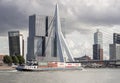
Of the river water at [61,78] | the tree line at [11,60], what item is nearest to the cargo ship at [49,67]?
the tree line at [11,60]

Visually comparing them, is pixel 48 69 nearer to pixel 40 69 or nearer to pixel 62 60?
pixel 40 69

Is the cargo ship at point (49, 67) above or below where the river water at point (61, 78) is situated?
below

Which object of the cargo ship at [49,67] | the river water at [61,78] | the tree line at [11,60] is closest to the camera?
the river water at [61,78]

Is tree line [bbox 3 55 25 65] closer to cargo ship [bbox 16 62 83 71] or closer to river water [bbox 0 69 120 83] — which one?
cargo ship [bbox 16 62 83 71]

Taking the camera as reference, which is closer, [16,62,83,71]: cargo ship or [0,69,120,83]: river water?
[0,69,120,83]: river water

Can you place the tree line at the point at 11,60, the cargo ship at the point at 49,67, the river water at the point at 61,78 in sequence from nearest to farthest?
1. the river water at the point at 61,78
2. the cargo ship at the point at 49,67
3. the tree line at the point at 11,60

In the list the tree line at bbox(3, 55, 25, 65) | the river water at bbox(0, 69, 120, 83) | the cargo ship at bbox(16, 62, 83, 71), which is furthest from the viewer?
the tree line at bbox(3, 55, 25, 65)

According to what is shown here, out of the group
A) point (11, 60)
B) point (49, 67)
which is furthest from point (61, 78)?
point (11, 60)

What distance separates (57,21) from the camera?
177 meters

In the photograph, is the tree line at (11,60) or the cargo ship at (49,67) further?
the tree line at (11,60)

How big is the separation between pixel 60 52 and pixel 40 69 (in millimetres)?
28608

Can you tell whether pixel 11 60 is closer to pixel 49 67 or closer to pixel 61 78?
pixel 49 67

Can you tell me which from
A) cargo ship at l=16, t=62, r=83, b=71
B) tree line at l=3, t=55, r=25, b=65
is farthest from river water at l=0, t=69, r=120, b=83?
tree line at l=3, t=55, r=25, b=65

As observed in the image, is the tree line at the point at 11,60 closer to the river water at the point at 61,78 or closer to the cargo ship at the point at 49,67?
the cargo ship at the point at 49,67
